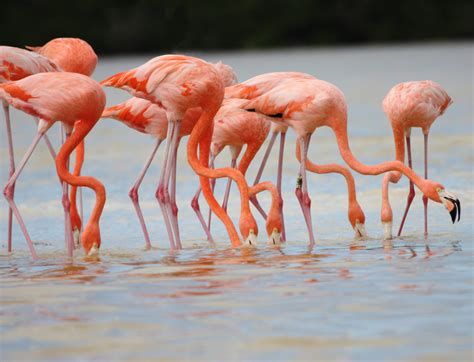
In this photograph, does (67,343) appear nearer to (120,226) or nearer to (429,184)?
(429,184)

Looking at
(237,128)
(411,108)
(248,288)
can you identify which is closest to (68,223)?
(237,128)

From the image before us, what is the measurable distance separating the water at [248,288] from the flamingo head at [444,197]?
19cm

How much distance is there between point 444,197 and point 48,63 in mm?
2676

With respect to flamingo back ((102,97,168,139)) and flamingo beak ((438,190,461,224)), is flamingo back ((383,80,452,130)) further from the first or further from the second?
flamingo back ((102,97,168,139))

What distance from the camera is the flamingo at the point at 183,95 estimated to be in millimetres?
7160

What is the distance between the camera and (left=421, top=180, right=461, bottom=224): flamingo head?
22.1 feet

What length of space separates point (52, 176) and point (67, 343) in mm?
6779

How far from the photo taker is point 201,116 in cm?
735

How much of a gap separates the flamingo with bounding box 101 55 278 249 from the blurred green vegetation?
3765 cm

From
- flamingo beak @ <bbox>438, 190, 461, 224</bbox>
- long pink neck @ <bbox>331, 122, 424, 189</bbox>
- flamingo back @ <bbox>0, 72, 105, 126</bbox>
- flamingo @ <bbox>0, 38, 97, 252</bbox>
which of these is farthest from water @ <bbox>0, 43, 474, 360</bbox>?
flamingo back @ <bbox>0, 72, 105, 126</bbox>

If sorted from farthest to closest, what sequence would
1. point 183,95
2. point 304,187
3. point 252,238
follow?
point 304,187 → point 183,95 → point 252,238

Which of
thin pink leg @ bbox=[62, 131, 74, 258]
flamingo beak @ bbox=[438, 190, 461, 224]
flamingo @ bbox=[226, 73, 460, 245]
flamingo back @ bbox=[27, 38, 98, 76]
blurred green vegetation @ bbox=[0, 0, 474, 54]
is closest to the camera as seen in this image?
flamingo beak @ bbox=[438, 190, 461, 224]

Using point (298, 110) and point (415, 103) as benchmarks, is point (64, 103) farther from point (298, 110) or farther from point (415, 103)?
point (415, 103)

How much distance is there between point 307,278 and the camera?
5.74m
